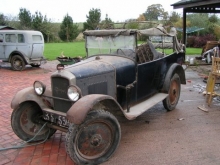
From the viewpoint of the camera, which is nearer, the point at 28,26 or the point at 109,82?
the point at 109,82

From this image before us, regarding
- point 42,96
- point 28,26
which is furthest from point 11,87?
point 28,26

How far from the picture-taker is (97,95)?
3.01 metres

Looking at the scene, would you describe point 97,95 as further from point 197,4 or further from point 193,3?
point 193,3

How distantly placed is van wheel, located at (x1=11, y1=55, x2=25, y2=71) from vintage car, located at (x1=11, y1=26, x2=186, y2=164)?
7.40 meters

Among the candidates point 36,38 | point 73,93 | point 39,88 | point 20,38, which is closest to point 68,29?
point 36,38

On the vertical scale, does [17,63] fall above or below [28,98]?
above

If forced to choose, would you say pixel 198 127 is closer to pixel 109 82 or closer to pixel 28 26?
pixel 109 82

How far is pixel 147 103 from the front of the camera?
4336 mm

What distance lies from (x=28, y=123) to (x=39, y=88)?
0.59m

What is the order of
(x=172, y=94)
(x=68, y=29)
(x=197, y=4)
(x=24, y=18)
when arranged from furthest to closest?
(x=24, y=18), (x=68, y=29), (x=197, y=4), (x=172, y=94)

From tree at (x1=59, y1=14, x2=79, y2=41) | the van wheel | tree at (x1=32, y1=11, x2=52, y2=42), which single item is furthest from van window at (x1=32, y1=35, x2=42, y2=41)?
tree at (x1=32, y1=11, x2=52, y2=42)

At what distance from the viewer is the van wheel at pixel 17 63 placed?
435 inches

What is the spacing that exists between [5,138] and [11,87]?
3.96 metres

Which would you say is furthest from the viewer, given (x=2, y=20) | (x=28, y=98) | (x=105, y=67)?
(x=2, y=20)
